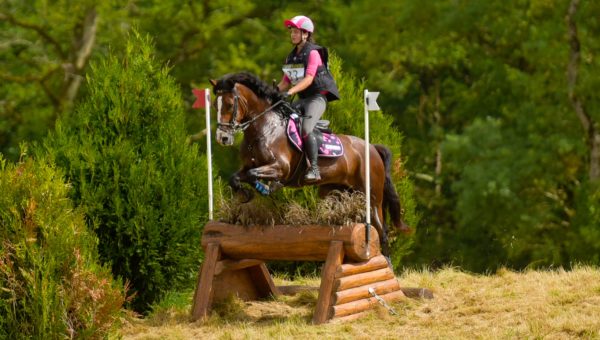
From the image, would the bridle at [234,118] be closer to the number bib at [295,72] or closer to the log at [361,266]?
the number bib at [295,72]

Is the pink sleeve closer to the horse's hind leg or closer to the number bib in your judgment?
the number bib

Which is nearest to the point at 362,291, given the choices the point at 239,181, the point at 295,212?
the point at 295,212

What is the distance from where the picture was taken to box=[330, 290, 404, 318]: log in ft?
30.2

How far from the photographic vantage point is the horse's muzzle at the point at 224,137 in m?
8.59

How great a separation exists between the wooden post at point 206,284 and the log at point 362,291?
1.26 metres

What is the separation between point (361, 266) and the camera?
9578mm

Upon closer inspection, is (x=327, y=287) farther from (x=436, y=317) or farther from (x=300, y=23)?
(x=300, y=23)

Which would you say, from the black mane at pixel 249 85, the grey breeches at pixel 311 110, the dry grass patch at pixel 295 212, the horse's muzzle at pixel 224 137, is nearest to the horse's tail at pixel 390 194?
the dry grass patch at pixel 295 212

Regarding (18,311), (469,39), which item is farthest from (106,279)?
(469,39)

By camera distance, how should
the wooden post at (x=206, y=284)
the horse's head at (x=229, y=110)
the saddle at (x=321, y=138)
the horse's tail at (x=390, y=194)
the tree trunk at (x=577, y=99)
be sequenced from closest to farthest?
the horse's head at (x=229, y=110)
the saddle at (x=321, y=138)
the wooden post at (x=206, y=284)
the horse's tail at (x=390, y=194)
the tree trunk at (x=577, y=99)

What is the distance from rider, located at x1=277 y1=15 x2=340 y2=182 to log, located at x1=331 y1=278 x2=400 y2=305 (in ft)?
3.60

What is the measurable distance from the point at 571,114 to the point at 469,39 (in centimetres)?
456

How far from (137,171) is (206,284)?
1.58 meters

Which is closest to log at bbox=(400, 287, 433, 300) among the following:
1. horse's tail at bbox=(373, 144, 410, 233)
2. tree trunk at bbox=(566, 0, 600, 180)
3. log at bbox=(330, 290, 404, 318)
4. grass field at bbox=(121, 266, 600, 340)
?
grass field at bbox=(121, 266, 600, 340)
